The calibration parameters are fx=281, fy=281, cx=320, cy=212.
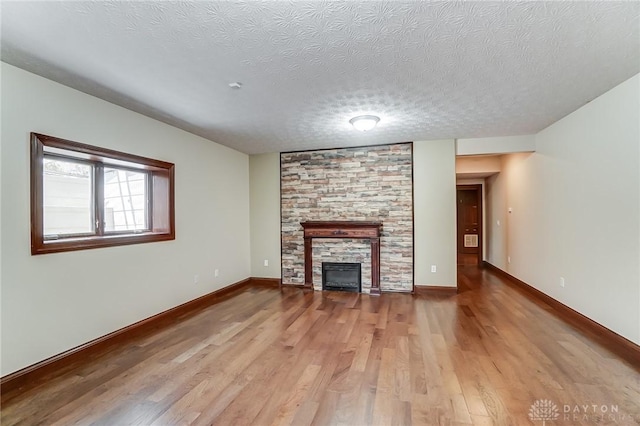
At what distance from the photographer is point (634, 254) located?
8.32 ft

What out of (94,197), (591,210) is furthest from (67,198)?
(591,210)

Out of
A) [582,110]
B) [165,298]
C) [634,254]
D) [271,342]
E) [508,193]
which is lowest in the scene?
[271,342]

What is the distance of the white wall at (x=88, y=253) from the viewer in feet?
7.14

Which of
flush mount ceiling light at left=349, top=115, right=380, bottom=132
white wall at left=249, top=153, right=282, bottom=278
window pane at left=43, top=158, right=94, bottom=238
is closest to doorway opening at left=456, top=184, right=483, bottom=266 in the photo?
white wall at left=249, top=153, right=282, bottom=278

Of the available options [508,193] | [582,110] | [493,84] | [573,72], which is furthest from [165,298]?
[508,193]

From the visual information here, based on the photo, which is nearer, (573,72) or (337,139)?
(573,72)

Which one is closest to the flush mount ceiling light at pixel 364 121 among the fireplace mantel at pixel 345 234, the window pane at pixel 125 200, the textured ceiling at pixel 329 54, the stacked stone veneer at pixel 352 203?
the textured ceiling at pixel 329 54

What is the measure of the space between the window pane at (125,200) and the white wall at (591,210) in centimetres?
517

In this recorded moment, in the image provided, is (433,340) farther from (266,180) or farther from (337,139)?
(266,180)

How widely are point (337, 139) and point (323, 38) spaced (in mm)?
2602

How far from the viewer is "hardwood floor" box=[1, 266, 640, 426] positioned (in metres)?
1.82

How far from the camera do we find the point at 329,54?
205 cm

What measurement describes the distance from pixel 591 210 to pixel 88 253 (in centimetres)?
521

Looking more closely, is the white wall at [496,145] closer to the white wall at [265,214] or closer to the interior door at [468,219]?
the interior door at [468,219]
